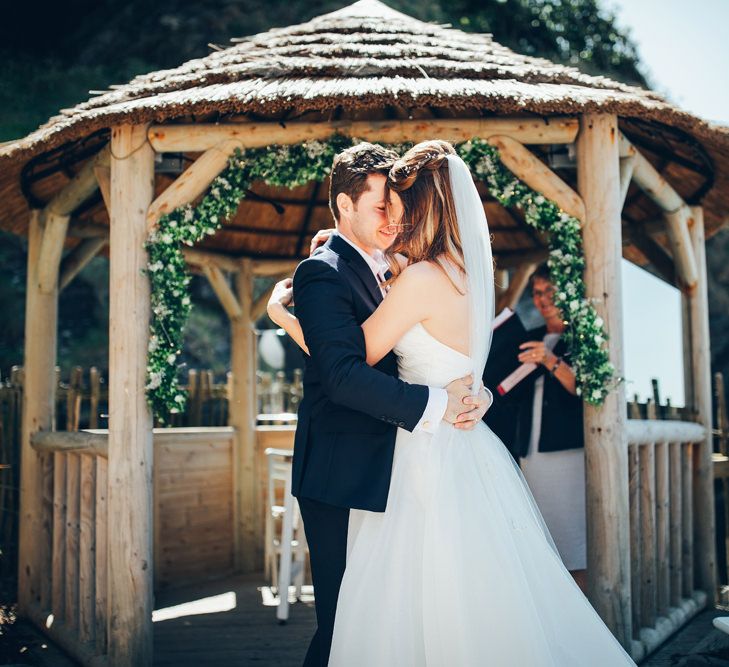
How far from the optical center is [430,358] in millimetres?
3141

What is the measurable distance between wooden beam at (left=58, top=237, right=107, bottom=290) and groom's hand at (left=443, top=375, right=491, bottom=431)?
4.46m

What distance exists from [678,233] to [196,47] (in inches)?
588

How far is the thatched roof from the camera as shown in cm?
456

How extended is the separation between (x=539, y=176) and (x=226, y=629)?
12.7 feet

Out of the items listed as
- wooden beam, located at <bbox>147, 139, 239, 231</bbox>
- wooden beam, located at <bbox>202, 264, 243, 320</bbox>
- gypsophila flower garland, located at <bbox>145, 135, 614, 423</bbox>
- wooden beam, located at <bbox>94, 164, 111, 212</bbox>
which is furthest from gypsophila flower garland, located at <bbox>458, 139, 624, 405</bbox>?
wooden beam, located at <bbox>202, 264, 243, 320</bbox>

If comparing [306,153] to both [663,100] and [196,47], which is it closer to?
[663,100]

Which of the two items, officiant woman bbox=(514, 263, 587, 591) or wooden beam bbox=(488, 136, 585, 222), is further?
officiant woman bbox=(514, 263, 587, 591)

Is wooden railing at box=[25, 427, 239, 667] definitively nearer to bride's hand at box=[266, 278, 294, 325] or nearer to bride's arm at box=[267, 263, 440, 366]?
bride's hand at box=[266, 278, 294, 325]

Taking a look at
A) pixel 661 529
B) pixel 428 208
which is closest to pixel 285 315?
pixel 428 208

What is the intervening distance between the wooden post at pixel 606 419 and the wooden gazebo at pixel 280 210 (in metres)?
0.01

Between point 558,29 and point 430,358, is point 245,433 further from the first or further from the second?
point 558,29

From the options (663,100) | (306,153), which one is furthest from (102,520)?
(663,100)

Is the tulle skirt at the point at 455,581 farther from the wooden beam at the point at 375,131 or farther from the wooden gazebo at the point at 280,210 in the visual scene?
→ the wooden beam at the point at 375,131

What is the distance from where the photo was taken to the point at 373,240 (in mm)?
3352
